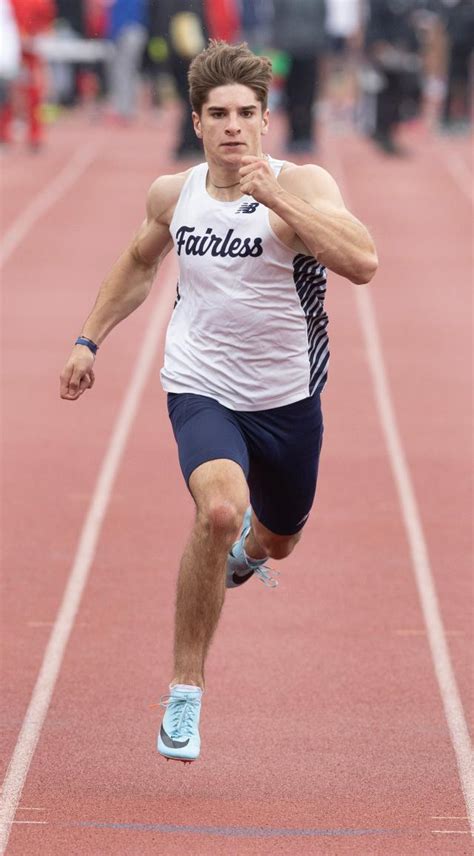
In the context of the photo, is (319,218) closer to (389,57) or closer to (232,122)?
(232,122)

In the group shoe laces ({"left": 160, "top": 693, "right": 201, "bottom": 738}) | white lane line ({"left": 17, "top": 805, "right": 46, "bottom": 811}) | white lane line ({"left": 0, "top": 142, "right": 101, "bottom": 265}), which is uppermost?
white lane line ({"left": 0, "top": 142, "right": 101, "bottom": 265})

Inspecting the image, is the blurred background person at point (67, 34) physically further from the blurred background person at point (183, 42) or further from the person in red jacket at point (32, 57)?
the blurred background person at point (183, 42)

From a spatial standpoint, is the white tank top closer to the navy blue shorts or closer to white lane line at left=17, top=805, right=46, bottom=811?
the navy blue shorts

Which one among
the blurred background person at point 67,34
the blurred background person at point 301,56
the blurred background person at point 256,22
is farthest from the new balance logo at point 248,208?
the blurred background person at point 67,34

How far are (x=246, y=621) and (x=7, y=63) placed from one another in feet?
43.5

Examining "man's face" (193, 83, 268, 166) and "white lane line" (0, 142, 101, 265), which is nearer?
"man's face" (193, 83, 268, 166)

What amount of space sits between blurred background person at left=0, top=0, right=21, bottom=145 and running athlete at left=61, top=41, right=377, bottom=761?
1383cm

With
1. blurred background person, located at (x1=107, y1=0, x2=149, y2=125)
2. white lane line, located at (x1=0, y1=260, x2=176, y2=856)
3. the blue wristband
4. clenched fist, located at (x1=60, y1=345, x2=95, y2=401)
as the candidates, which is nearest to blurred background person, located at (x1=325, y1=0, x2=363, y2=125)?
blurred background person, located at (x1=107, y1=0, x2=149, y2=125)

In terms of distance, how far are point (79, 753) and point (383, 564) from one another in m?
2.58

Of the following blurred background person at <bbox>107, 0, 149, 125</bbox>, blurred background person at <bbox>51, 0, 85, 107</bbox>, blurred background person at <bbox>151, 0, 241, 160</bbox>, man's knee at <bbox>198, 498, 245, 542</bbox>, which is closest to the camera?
man's knee at <bbox>198, 498, 245, 542</bbox>

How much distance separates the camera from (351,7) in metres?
22.5

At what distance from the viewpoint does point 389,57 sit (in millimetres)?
19312

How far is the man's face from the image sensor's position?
4828mm

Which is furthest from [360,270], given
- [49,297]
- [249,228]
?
[49,297]
